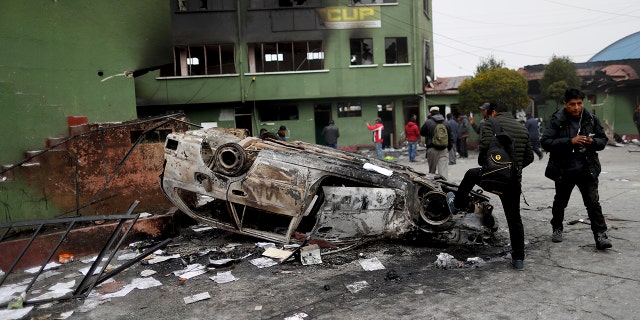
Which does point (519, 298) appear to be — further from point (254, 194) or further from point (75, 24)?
point (75, 24)

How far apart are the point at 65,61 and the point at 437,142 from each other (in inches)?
261

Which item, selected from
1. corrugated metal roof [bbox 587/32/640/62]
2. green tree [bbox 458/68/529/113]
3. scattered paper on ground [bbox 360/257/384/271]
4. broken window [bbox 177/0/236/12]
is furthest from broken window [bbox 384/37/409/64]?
corrugated metal roof [bbox 587/32/640/62]

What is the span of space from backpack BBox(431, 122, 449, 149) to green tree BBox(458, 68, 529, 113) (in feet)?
37.7

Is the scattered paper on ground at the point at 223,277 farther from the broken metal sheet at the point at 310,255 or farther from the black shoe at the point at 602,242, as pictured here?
the black shoe at the point at 602,242

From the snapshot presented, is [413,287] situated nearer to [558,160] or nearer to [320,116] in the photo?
[558,160]

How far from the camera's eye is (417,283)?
3.87 metres

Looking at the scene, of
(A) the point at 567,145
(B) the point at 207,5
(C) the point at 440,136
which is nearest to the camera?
(A) the point at 567,145

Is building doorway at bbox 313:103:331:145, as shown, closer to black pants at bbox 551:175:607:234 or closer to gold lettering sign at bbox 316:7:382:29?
gold lettering sign at bbox 316:7:382:29

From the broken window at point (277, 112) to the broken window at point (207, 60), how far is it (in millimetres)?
2329

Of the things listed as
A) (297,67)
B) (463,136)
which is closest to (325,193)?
(463,136)

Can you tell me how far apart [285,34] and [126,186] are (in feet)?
51.8

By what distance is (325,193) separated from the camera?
4707 millimetres

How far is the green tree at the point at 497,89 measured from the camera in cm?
1888

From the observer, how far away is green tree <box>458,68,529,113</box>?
61.9 ft
